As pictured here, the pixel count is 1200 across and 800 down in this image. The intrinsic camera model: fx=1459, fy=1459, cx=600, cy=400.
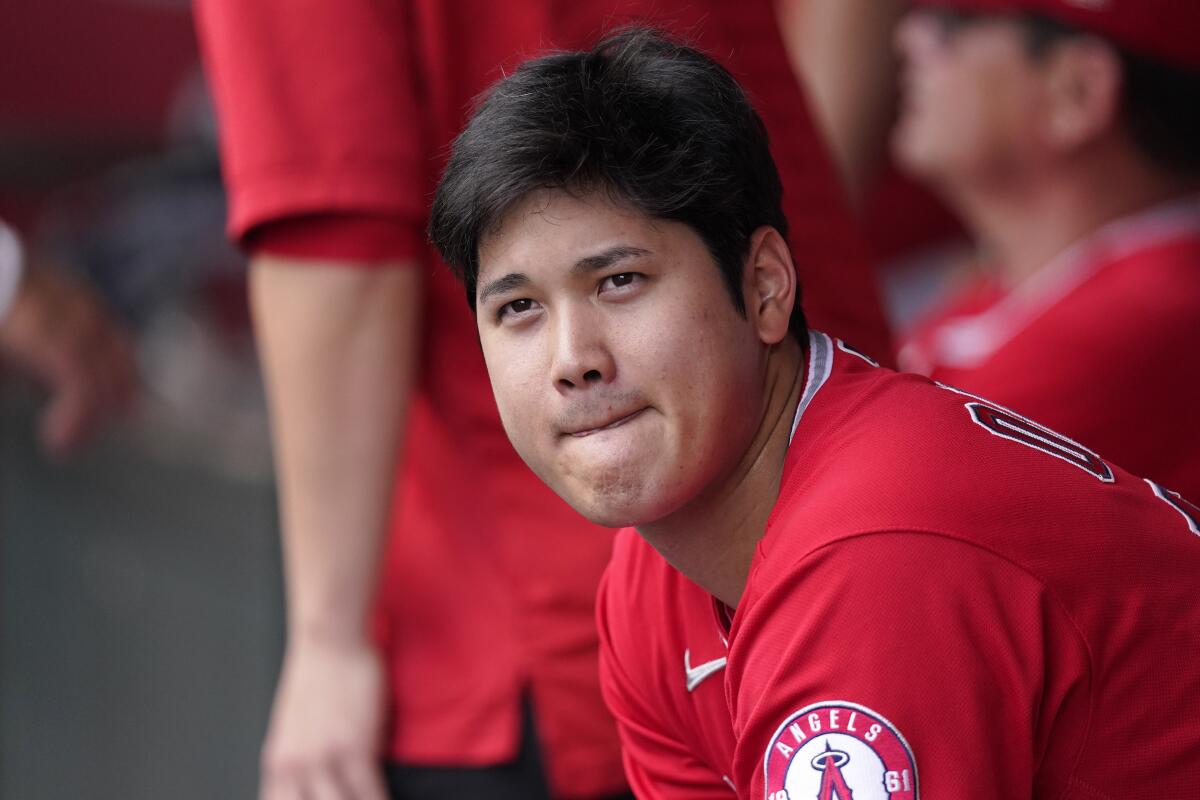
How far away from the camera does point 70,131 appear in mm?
4164

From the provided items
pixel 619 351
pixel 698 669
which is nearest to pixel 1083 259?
pixel 698 669

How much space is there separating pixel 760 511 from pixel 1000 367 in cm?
99

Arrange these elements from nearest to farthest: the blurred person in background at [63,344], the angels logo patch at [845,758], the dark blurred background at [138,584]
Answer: the angels logo patch at [845,758] → the blurred person in background at [63,344] → the dark blurred background at [138,584]

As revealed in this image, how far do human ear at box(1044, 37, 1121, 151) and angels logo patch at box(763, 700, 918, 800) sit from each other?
1534mm

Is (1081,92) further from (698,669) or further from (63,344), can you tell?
(63,344)

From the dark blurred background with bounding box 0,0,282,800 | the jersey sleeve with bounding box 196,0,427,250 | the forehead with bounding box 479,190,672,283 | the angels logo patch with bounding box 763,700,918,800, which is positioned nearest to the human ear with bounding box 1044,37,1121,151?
the jersey sleeve with bounding box 196,0,427,250

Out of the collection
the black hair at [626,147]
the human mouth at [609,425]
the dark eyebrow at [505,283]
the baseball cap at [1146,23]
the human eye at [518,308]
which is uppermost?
the baseball cap at [1146,23]

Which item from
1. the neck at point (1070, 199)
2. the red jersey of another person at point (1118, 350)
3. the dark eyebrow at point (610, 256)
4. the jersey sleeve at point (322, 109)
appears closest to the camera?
the dark eyebrow at point (610, 256)

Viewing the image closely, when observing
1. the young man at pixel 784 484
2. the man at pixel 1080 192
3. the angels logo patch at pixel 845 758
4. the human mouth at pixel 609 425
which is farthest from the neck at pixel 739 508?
the man at pixel 1080 192

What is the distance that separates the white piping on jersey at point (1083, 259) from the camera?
2156 millimetres

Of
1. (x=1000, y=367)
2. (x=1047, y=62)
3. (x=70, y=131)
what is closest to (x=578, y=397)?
(x=1000, y=367)

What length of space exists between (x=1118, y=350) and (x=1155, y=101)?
1.55ft

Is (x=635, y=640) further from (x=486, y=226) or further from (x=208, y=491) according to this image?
(x=208, y=491)

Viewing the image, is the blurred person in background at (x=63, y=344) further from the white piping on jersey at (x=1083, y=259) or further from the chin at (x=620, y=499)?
the chin at (x=620, y=499)
